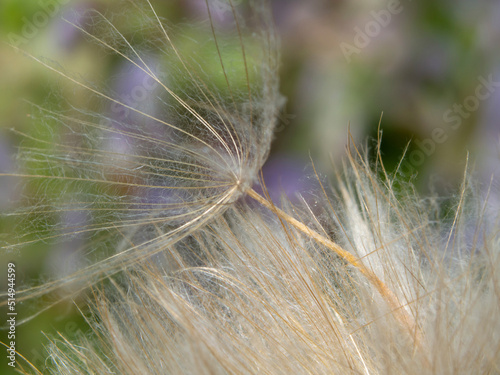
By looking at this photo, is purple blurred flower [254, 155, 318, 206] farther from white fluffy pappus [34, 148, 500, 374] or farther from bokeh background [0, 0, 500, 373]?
white fluffy pappus [34, 148, 500, 374]

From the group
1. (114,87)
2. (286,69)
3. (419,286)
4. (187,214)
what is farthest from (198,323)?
(286,69)

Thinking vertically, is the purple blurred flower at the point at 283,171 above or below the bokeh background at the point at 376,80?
below

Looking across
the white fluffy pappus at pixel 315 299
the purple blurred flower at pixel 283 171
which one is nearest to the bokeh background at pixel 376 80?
the purple blurred flower at pixel 283 171

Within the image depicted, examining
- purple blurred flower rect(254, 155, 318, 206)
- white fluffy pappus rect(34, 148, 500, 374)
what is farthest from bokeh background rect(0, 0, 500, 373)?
white fluffy pappus rect(34, 148, 500, 374)

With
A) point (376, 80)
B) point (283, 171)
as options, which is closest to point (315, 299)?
point (283, 171)

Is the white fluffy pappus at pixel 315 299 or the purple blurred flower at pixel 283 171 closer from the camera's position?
the white fluffy pappus at pixel 315 299

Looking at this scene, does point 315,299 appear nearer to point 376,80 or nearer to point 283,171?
point 283,171

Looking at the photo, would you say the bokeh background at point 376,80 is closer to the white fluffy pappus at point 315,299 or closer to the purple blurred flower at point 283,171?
the purple blurred flower at point 283,171

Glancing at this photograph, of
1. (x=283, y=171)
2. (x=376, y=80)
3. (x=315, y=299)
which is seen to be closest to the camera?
(x=315, y=299)
